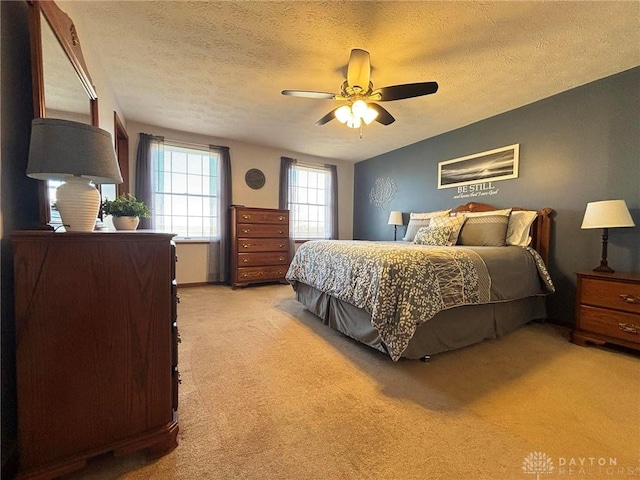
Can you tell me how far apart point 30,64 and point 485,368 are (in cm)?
300

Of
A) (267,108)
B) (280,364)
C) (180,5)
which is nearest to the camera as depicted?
(180,5)

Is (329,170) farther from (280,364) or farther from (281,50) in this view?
(280,364)

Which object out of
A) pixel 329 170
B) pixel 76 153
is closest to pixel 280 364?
pixel 76 153

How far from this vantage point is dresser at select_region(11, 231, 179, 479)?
0.93 meters

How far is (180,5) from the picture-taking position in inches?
69.8

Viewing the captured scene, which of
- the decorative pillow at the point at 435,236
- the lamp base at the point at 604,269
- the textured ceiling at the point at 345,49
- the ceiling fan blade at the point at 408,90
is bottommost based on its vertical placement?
the lamp base at the point at 604,269

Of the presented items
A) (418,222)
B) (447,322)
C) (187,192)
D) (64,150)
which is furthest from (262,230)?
(64,150)

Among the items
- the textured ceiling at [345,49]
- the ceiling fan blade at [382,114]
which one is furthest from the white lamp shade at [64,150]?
the ceiling fan blade at [382,114]

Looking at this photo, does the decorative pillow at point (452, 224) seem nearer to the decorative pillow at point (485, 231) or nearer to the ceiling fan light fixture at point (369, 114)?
the decorative pillow at point (485, 231)

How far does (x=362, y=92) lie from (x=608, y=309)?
266 cm

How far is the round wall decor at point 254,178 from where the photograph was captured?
477 centimetres

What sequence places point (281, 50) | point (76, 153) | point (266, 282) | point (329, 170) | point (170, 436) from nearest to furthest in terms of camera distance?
point (76, 153)
point (170, 436)
point (281, 50)
point (266, 282)
point (329, 170)

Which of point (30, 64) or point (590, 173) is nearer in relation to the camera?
point (30, 64)

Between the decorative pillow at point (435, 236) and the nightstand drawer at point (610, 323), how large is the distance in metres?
1.28
